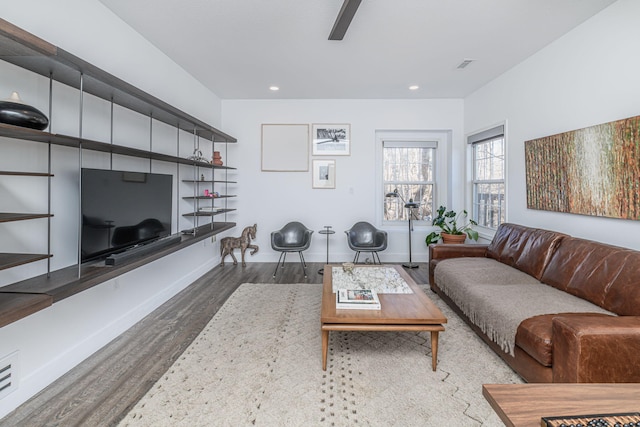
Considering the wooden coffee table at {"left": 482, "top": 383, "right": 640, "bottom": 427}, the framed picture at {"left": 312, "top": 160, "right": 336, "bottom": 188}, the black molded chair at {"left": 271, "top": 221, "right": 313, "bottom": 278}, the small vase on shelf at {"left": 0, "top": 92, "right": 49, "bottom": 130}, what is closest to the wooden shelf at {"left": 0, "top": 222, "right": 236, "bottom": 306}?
the small vase on shelf at {"left": 0, "top": 92, "right": 49, "bottom": 130}

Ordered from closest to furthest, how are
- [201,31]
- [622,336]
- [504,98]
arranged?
1. [622,336]
2. [201,31]
3. [504,98]

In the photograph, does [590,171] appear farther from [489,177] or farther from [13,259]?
[13,259]

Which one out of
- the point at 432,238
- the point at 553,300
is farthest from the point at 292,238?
the point at 553,300

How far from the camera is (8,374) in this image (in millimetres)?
1755

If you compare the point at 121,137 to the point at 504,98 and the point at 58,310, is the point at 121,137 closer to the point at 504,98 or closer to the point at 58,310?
the point at 58,310

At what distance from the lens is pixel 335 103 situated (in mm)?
5250

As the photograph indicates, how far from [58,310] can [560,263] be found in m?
3.85

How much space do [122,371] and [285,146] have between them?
3940 mm

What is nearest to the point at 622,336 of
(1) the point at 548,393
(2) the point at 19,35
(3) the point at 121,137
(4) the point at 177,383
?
A: (1) the point at 548,393

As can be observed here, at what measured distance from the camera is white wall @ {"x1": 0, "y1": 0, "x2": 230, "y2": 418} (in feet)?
6.04

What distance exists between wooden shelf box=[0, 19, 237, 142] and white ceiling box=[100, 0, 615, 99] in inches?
31.1

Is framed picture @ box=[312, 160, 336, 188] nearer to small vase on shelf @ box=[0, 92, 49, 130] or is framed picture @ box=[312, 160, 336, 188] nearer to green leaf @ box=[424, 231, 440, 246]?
green leaf @ box=[424, 231, 440, 246]

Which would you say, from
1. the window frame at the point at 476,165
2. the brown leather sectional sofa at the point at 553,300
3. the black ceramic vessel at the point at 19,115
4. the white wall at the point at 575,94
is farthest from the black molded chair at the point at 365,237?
the black ceramic vessel at the point at 19,115

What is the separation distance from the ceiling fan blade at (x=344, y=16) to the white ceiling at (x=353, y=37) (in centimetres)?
30
